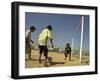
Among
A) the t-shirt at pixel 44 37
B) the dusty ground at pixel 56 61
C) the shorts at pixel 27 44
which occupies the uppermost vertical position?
the t-shirt at pixel 44 37

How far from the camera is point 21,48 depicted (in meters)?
1.39

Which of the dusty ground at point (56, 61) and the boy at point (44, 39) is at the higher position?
the boy at point (44, 39)

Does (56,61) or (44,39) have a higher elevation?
(44,39)

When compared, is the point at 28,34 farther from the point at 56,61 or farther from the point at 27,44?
the point at 56,61

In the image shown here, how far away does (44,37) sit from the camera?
1457mm

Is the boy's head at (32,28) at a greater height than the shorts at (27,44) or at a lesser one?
greater

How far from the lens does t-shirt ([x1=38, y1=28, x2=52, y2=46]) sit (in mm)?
1444

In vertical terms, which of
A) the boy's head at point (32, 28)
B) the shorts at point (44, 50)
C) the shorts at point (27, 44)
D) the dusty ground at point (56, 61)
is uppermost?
the boy's head at point (32, 28)

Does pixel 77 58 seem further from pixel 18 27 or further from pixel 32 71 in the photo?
pixel 18 27

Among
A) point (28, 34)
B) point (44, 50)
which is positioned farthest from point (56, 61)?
point (28, 34)

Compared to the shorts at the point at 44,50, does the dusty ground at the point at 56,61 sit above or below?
below

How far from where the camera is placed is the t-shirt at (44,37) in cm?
144

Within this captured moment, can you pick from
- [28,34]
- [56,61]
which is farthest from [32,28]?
[56,61]

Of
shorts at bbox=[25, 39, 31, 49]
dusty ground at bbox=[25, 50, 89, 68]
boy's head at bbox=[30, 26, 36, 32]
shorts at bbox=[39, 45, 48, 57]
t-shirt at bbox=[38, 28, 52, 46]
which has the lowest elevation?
dusty ground at bbox=[25, 50, 89, 68]
